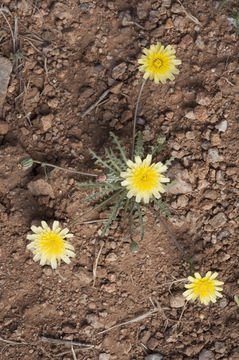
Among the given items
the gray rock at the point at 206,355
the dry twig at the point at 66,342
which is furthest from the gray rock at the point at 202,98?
the dry twig at the point at 66,342

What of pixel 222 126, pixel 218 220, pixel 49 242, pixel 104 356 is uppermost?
pixel 222 126

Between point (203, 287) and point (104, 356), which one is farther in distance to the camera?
point (104, 356)

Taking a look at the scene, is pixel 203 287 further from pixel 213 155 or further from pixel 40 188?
pixel 40 188

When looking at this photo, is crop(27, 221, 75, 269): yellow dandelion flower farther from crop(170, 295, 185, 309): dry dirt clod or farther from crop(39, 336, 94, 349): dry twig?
crop(170, 295, 185, 309): dry dirt clod

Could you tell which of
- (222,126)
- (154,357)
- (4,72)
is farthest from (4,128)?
(154,357)

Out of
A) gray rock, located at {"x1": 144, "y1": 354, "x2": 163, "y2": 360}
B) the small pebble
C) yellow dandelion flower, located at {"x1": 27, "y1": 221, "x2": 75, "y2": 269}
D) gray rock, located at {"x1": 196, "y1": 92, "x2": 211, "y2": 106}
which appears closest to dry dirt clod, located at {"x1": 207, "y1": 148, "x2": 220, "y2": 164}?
gray rock, located at {"x1": 196, "y1": 92, "x2": 211, "y2": 106}

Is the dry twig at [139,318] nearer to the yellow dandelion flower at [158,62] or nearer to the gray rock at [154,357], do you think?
the gray rock at [154,357]

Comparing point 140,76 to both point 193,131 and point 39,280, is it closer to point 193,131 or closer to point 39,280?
point 193,131
